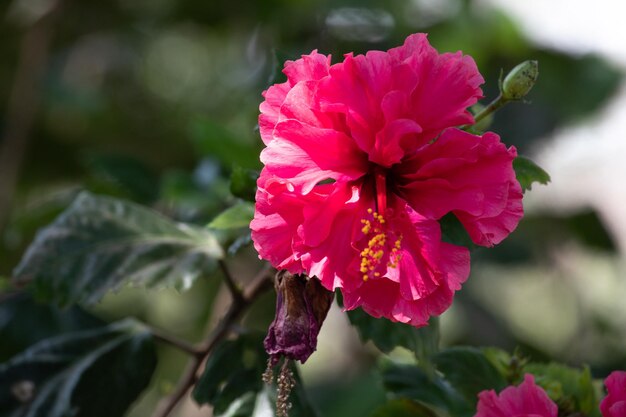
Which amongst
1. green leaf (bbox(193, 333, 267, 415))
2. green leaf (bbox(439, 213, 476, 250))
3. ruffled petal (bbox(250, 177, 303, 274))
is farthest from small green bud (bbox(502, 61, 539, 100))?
green leaf (bbox(193, 333, 267, 415))

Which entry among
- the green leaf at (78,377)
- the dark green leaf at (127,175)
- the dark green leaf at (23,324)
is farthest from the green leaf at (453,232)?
the dark green leaf at (127,175)

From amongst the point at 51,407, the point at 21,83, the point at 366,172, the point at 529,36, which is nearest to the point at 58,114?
the point at 21,83

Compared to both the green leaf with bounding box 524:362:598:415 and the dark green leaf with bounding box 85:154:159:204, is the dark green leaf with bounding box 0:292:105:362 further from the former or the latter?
the green leaf with bounding box 524:362:598:415

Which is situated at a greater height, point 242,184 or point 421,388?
point 242,184

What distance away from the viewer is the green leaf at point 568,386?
1.07 metres

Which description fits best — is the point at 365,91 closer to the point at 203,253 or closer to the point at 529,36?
the point at 203,253

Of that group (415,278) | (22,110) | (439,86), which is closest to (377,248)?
(415,278)

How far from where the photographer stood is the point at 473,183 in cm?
90

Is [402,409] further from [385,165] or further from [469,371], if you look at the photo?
[385,165]

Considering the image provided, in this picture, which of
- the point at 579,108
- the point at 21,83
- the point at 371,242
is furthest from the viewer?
the point at 579,108

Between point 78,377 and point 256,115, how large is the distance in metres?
1.09

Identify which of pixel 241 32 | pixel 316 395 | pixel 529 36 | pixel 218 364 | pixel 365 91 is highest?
pixel 365 91

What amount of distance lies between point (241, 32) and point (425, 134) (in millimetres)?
2630

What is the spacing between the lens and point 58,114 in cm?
334
